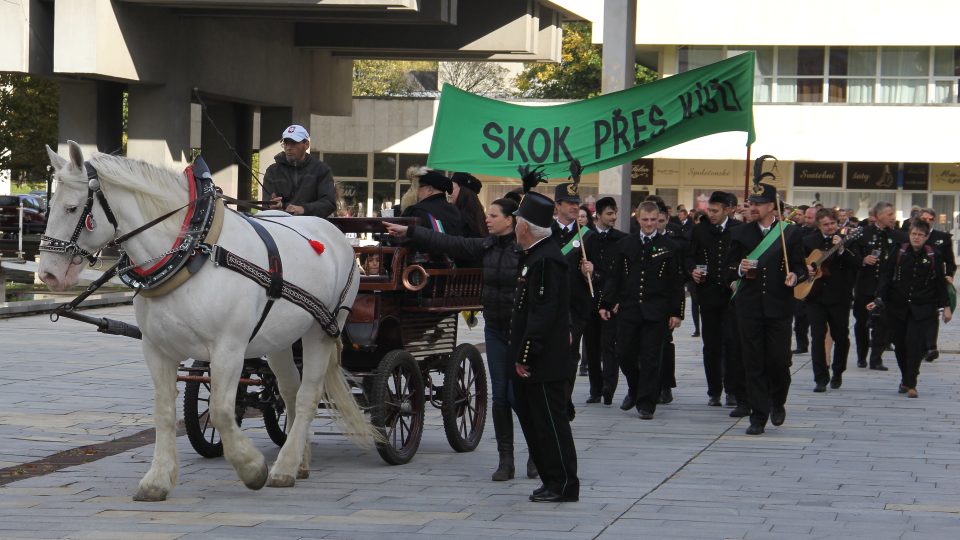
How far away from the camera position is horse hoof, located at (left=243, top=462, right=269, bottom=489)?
8734mm

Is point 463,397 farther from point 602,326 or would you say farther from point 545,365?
point 602,326

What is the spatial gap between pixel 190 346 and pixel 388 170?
1911 inches

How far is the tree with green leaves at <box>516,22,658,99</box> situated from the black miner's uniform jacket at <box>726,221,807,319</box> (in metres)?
54.6

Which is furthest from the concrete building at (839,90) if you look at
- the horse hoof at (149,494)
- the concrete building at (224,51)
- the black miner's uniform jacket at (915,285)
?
the horse hoof at (149,494)

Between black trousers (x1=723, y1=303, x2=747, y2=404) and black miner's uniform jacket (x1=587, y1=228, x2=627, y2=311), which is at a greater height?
black miner's uniform jacket (x1=587, y1=228, x2=627, y2=311)

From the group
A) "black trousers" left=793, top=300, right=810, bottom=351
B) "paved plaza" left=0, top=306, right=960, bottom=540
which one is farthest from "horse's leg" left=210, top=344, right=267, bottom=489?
"black trousers" left=793, top=300, right=810, bottom=351

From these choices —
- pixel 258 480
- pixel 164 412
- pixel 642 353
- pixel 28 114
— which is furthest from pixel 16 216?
pixel 258 480

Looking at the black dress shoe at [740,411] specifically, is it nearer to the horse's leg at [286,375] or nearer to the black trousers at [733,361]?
the black trousers at [733,361]

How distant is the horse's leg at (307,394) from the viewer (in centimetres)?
934

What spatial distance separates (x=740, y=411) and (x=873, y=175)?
40731 mm

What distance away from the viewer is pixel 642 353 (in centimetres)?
1325

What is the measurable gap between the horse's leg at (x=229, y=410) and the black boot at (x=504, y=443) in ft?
5.54

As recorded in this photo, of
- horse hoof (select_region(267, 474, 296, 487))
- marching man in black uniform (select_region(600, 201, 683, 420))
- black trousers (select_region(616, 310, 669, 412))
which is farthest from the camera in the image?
marching man in black uniform (select_region(600, 201, 683, 420))

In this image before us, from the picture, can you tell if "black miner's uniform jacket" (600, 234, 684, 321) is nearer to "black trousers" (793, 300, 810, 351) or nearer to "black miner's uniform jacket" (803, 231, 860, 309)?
"black miner's uniform jacket" (803, 231, 860, 309)
